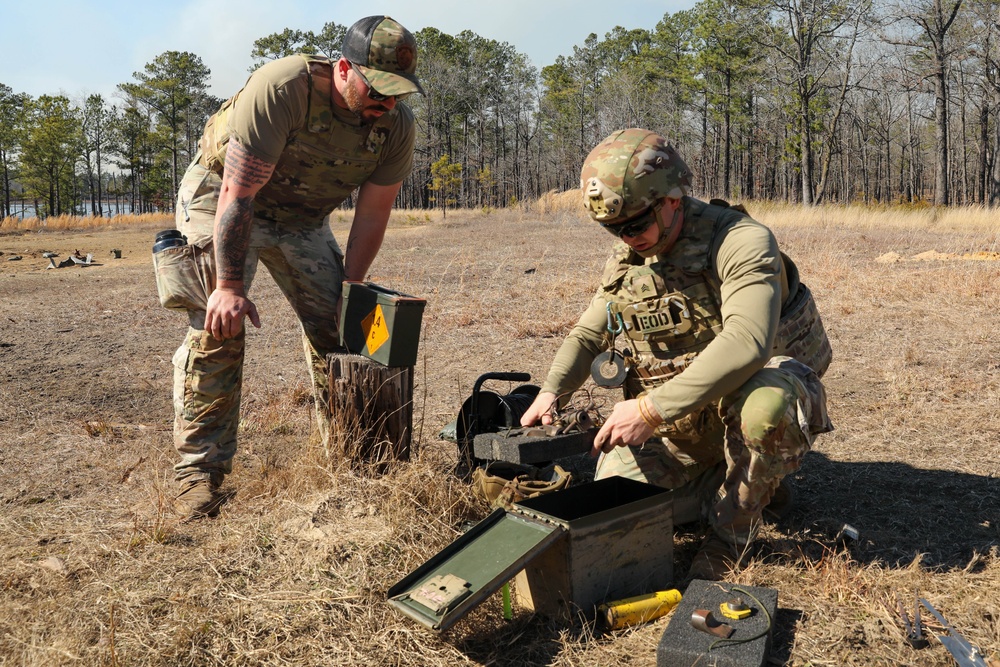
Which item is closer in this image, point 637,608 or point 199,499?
point 637,608

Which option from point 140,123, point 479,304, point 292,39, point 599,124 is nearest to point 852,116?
point 599,124

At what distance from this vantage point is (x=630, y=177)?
2760 millimetres

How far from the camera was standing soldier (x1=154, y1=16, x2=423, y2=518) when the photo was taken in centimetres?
321

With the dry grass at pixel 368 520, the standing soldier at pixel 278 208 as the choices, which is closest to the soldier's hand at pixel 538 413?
the dry grass at pixel 368 520

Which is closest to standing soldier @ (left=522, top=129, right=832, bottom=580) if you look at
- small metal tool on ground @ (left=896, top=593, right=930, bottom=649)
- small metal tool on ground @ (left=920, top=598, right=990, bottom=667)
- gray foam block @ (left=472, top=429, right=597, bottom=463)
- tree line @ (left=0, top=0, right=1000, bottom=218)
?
gray foam block @ (left=472, top=429, right=597, bottom=463)

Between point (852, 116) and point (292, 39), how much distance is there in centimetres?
3700

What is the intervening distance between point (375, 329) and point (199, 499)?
3.46 feet

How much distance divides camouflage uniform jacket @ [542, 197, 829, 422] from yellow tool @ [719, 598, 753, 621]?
0.61 metres

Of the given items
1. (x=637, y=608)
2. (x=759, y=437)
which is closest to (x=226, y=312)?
(x=637, y=608)

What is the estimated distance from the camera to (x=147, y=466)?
400 cm

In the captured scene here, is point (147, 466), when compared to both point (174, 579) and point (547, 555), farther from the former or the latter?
point (547, 555)

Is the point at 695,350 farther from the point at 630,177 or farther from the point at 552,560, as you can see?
the point at 552,560

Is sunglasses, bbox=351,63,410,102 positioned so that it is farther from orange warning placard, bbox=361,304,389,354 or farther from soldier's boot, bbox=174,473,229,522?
soldier's boot, bbox=174,473,229,522

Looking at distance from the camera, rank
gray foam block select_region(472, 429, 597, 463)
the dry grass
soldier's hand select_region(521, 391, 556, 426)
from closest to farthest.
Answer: the dry grass, gray foam block select_region(472, 429, 597, 463), soldier's hand select_region(521, 391, 556, 426)
